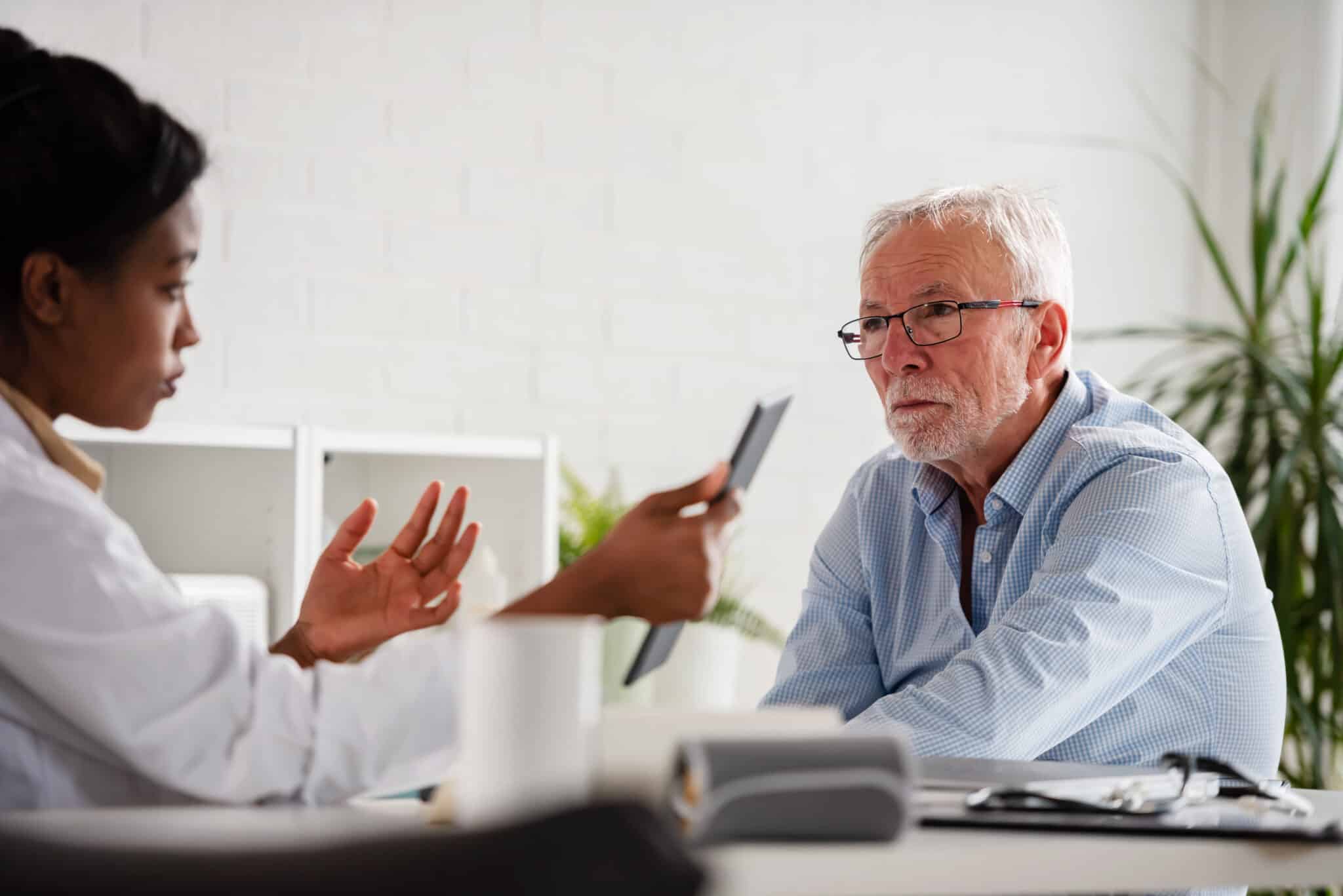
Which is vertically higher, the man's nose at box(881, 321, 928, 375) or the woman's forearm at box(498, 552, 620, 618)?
the man's nose at box(881, 321, 928, 375)

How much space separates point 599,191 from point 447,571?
1.98 metres

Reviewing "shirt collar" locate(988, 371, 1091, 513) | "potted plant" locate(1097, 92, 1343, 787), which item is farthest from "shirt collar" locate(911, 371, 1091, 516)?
"potted plant" locate(1097, 92, 1343, 787)

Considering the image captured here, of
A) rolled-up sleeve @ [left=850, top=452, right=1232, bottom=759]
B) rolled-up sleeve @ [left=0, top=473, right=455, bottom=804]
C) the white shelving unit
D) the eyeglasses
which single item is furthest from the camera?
the white shelving unit

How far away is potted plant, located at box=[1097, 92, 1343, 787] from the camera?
10.0ft

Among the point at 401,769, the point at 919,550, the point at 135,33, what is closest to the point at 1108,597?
the point at 919,550

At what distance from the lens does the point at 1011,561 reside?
1751 millimetres

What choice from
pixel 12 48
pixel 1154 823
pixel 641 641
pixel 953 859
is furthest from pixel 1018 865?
pixel 641 641

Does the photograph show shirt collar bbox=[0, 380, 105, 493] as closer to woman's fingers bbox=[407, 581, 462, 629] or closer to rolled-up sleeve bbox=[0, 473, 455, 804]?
rolled-up sleeve bbox=[0, 473, 455, 804]

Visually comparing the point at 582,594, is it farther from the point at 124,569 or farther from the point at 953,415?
the point at 953,415

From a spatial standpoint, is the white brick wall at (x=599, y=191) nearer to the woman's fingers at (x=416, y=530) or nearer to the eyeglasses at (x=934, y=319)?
the eyeglasses at (x=934, y=319)

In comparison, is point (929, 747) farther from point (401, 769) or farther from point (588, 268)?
point (588, 268)

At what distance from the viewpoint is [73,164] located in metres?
1.00

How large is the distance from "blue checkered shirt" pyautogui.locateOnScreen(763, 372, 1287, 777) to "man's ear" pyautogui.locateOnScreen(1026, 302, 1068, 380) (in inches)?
1.6

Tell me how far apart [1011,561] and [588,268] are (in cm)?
166
